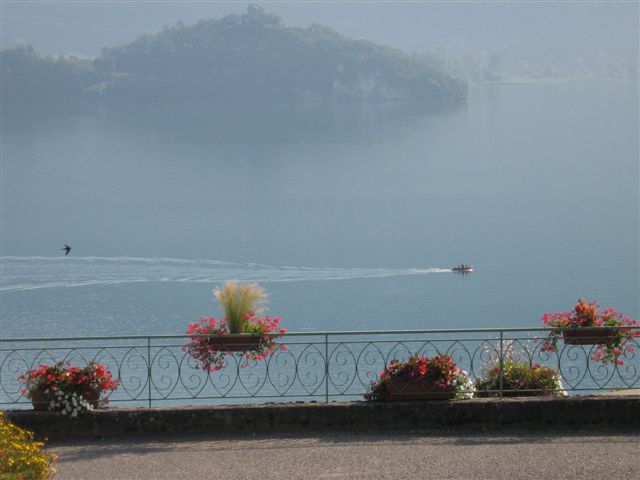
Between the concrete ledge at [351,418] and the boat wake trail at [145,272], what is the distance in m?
51.5

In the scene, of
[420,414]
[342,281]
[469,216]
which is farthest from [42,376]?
[469,216]

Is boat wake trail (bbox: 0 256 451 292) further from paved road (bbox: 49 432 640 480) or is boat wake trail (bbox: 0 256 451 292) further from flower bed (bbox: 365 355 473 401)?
paved road (bbox: 49 432 640 480)

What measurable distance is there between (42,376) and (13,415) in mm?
417

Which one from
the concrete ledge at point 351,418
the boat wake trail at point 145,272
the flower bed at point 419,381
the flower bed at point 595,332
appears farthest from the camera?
the boat wake trail at point 145,272

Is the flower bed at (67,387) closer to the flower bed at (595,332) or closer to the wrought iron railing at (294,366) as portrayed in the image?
the wrought iron railing at (294,366)

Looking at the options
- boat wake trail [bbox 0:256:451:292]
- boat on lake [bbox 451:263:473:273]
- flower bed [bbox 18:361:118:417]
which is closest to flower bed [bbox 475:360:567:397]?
flower bed [bbox 18:361:118:417]

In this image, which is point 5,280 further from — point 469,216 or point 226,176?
point 226,176

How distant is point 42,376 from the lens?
9375mm

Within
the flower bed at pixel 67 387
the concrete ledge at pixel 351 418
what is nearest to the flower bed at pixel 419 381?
the concrete ledge at pixel 351 418

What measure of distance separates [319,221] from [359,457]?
73.0m

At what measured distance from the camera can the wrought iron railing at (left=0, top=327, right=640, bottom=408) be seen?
9.96m

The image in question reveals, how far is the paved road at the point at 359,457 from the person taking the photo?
320 inches

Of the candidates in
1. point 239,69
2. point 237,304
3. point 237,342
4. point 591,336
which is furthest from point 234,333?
point 239,69

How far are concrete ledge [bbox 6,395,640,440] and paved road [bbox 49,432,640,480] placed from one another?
15 centimetres
